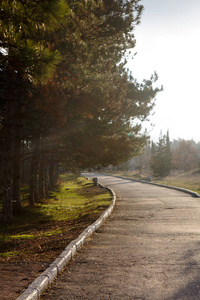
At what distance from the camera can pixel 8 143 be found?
1173 centimetres

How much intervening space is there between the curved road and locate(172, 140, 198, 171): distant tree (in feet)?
194

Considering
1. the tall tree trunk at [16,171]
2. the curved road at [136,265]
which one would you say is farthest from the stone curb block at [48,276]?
the tall tree trunk at [16,171]

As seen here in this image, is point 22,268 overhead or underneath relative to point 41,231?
overhead

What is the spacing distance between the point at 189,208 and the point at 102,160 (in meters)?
5.29

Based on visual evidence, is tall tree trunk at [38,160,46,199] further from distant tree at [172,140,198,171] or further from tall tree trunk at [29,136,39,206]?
distant tree at [172,140,198,171]

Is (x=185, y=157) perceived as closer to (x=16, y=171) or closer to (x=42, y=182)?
(x=42, y=182)

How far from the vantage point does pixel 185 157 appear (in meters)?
65.9

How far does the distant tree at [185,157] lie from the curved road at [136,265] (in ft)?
194

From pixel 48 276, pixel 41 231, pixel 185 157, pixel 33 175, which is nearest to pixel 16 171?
pixel 33 175

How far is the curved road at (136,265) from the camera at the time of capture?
3820 mm

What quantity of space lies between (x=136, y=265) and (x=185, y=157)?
210ft

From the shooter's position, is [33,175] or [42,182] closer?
[33,175]

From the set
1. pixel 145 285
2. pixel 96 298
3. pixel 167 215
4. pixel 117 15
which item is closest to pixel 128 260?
pixel 145 285

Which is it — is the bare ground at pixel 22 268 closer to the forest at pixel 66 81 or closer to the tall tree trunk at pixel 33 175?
the forest at pixel 66 81
